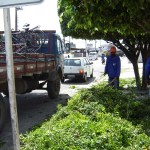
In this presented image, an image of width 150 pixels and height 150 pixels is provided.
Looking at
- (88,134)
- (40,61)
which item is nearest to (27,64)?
(40,61)

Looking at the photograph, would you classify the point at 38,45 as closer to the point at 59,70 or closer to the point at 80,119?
the point at 59,70

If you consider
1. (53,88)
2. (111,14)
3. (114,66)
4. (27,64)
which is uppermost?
(111,14)

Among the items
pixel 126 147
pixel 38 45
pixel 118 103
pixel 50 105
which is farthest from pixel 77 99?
pixel 38 45

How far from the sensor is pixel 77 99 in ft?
25.4

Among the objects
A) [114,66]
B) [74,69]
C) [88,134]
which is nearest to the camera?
[88,134]

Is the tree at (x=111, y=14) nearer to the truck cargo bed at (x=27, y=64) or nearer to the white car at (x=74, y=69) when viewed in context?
the truck cargo bed at (x=27, y=64)

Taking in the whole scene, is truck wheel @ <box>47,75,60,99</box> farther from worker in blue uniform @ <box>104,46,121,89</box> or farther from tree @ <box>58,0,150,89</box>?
tree @ <box>58,0,150,89</box>

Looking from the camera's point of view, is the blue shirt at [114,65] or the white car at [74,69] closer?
the blue shirt at [114,65]

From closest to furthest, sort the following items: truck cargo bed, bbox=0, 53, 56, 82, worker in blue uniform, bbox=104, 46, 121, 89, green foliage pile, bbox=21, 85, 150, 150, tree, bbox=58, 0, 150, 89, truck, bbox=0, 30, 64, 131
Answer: green foliage pile, bbox=21, 85, 150, 150 → tree, bbox=58, 0, 150, 89 → truck cargo bed, bbox=0, 53, 56, 82 → truck, bbox=0, 30, 64, 131 → worker in blue uniform, bbox=104, 46, 121, 89

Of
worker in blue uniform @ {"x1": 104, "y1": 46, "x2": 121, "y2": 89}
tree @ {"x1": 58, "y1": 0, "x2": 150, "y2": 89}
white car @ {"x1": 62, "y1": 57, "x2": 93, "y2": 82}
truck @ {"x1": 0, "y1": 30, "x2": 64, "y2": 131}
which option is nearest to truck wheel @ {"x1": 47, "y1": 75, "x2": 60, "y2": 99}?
truck @ {"x1": 0, "y1": 30, "x2": 64, "y2": 131}

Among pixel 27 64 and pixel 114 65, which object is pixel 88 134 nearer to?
pixel 27 64

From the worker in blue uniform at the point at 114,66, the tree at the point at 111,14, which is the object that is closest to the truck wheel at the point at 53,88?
the worker in blue uniform at the point at 114,66

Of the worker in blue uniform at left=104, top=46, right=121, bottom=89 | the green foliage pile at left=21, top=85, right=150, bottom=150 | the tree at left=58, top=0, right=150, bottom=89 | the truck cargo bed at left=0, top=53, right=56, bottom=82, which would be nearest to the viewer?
the green foliage pile at left=21, top=85, right=150, bottom=150

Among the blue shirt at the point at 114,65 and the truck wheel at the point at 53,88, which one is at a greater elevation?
the blue shirt at the point at 114,65
